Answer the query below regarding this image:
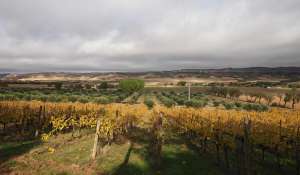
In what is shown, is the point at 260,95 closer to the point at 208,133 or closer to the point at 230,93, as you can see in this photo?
the point at 230,93

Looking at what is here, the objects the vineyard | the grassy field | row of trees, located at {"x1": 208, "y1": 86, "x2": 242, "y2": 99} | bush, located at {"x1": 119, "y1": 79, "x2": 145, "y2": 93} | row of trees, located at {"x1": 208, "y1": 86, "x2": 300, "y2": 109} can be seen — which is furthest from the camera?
bush, located at {"x1": 119, "y1": 79, "x2": 145, "y2": 93}

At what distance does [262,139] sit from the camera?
13109mm

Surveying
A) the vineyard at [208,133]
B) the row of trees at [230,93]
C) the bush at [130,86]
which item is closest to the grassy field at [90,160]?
the vineyard at [208,133]

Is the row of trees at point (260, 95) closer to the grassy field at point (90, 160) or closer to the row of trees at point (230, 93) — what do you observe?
the row of trees at point (230, 93)

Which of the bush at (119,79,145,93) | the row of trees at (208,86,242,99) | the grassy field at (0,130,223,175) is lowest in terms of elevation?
the row of trees at (208,86,242,99)

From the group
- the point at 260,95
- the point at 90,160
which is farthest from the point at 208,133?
the point at 260,95

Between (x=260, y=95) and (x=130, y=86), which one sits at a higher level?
(x=130, y=86)

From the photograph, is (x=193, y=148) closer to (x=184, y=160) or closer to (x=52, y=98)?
(x=184, y=160)

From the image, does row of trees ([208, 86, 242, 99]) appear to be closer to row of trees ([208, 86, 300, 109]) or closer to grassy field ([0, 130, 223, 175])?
row of trees ([208, 86, 300, 109])

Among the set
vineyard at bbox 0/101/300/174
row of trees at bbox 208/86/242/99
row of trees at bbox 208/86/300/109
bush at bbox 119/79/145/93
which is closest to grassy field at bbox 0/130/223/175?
vineyard at bbox 0/101/300/174

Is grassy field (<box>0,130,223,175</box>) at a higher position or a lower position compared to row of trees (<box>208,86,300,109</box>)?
higher

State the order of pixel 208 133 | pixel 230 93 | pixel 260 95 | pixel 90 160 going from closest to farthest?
pixel 90 160 → pixel 208 133 → pixel 260 95 → pixel 230 93

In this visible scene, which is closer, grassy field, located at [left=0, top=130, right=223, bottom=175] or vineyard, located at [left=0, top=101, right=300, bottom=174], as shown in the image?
grassy field, located at [left=0, top=130, right=223, bottom=175]

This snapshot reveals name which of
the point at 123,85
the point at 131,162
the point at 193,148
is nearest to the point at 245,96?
the point at 123,85
